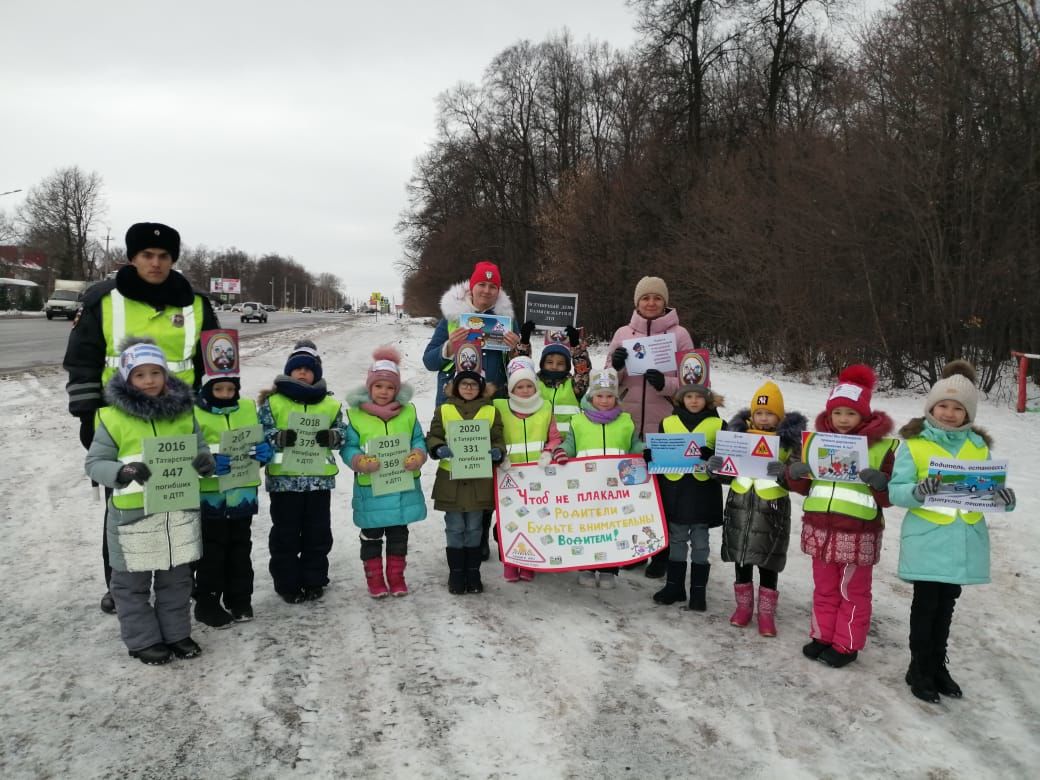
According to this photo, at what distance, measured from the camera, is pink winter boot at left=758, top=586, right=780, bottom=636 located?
4.19m

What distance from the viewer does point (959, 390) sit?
11.3ft

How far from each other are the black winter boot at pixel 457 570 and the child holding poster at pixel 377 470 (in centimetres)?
31

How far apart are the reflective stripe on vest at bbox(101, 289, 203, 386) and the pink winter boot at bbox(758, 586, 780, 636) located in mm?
3612

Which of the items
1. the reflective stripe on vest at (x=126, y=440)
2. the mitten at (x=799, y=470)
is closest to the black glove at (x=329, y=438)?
the reflective stripe on vest at (x=126, y=440)

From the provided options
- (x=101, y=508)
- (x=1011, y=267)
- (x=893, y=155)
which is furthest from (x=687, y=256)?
(x=101, y=508)

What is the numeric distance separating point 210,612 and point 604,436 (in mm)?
Result: 2708

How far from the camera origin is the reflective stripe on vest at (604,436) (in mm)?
4859

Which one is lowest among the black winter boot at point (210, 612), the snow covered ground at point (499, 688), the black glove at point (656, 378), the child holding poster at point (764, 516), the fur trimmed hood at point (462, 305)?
the snow covered ground at point (499, 688)

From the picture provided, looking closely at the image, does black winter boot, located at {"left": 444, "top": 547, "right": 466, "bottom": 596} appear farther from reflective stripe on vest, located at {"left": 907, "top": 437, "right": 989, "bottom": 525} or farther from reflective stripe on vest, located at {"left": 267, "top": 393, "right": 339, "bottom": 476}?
reflective stripe on vest, located at {"left": 907, "top": 437, "right": 989, "bottom": 525}

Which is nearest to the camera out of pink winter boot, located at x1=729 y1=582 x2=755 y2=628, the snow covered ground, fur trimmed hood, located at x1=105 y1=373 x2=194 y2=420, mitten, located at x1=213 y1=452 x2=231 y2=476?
the snow covered ground

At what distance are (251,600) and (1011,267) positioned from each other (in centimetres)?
1422

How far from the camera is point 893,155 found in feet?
46.4

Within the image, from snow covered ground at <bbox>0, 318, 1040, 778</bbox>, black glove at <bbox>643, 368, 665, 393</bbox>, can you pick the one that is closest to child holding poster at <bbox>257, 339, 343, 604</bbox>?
snow covered ground at <bbox>0, 318, 1040, 778</bbox>

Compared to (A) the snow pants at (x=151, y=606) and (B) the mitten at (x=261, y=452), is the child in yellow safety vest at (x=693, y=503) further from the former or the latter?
(A) the snow pants at (x=151, y=606)
